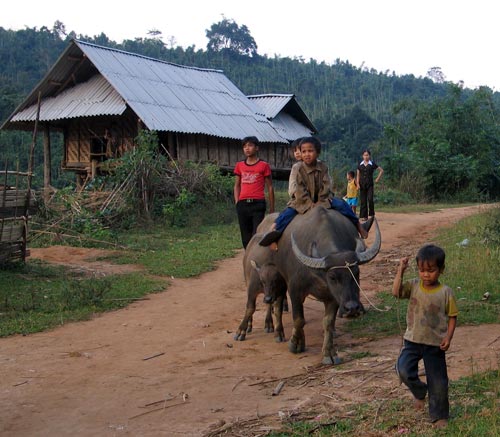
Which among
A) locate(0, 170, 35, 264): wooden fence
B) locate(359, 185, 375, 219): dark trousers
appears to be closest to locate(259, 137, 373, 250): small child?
locate(0, 170, 35, 264): wooden fence

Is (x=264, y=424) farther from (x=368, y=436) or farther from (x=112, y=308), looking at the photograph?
(x=112, y=308)

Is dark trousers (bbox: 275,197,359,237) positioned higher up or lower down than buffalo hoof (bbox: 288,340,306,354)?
higher up

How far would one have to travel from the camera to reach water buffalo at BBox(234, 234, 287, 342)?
621 centimetres

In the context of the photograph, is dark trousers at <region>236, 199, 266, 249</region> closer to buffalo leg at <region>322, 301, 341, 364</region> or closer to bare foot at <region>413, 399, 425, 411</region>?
buffalo leg at <region>322, 301, 341, 364</region>

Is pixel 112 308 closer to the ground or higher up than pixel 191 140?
closer to the ground

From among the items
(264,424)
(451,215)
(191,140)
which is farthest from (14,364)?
(191,140)

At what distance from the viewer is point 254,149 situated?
772cm

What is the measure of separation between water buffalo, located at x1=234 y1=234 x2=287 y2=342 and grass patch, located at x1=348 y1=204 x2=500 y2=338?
797 mm

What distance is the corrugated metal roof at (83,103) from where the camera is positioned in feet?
63.0

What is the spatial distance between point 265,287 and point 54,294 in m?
3.59

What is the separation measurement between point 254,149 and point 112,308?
103 inches

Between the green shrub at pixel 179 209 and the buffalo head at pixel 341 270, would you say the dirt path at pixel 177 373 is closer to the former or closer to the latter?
the buffalo head at pixel 341 270

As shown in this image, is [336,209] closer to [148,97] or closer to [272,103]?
[148,97]

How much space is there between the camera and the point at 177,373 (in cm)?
532
